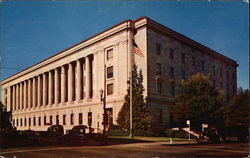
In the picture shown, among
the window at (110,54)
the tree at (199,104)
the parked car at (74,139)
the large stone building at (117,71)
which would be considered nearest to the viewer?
the parked car at (74,139)

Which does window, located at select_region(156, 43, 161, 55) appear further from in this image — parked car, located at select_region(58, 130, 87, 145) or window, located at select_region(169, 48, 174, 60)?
parked car, located at select_region(58, 130, 87, 145)

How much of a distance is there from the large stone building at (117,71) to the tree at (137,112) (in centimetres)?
136

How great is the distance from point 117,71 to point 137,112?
9276 mm

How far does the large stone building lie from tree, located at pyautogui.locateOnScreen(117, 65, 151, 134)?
1.36m

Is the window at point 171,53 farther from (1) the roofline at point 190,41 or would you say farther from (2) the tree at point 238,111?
(2) the tree at point 238,111

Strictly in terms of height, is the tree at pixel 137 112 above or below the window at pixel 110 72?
below

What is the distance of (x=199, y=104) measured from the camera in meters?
38.9

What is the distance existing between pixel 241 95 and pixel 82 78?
100 ft

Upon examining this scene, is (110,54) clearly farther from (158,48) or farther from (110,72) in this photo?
(158,48)

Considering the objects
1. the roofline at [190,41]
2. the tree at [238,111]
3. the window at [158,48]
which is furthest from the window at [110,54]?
the tree at [238,111]

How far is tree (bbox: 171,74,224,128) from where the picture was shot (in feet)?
128

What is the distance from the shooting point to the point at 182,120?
41281 millimetres

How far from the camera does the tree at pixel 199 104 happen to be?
3891cm

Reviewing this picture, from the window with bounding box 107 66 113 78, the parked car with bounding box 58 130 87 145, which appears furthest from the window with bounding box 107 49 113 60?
the parked car with bounding box 58 130 87 145
